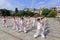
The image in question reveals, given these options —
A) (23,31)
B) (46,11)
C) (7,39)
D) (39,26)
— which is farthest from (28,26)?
(46,11)

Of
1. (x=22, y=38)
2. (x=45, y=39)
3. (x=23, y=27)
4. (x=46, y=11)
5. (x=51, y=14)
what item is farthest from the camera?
(x=46, y=11)

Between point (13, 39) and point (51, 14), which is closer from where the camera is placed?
point (13, 39)

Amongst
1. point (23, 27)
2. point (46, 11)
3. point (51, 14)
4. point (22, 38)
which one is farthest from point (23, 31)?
point (46, 11)

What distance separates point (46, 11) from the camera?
87.7 meters

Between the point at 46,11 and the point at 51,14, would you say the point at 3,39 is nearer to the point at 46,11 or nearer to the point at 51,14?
the point at 51,14

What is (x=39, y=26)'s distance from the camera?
13234mm

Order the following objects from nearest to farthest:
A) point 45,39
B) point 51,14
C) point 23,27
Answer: point 45,39 → point 23,27 → point 51,14

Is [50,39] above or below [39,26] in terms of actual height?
below

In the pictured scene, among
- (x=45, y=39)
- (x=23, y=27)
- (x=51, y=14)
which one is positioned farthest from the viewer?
(x=51, y=14)

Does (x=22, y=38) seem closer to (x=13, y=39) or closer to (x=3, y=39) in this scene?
(x=13, y=39)

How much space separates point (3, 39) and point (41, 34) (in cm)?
374

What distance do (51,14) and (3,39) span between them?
66392mm

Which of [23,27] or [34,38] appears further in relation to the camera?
[23,27]

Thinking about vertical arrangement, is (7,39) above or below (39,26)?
below
